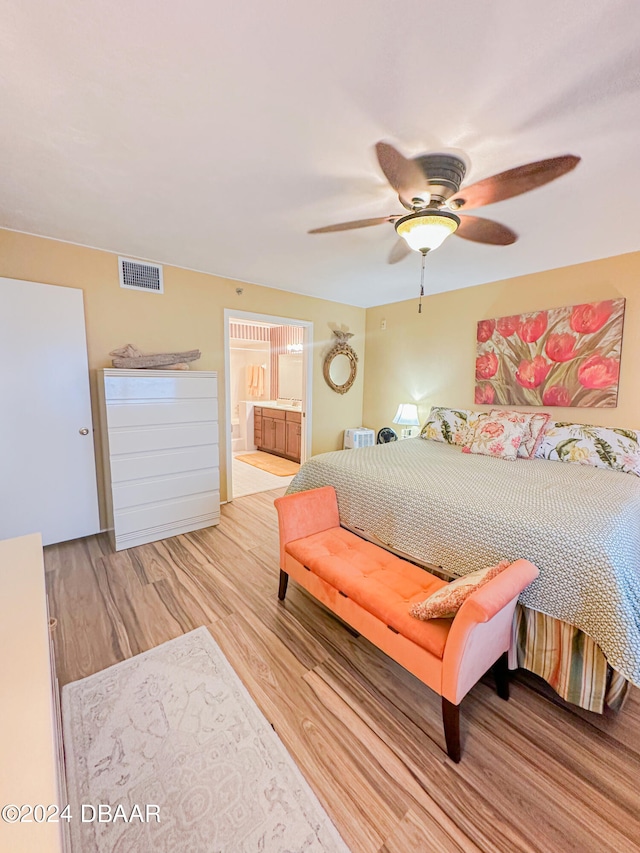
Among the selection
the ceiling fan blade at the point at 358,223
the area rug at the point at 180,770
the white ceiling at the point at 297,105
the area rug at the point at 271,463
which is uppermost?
the white ceiling at the point at 297,105

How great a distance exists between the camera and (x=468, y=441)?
3.09 m

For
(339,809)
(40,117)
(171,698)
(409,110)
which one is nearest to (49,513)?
(171,698)

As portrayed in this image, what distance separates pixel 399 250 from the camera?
8.30 feet

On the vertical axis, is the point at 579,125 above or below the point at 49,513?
above

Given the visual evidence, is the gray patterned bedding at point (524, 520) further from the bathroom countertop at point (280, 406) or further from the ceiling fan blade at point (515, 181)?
the bathroom countertop at point (280, 406)

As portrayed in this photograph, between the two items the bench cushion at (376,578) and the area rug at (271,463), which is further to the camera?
the area rug at (271,463)

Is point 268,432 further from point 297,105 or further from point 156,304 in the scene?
point 297,105

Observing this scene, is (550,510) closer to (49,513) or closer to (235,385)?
(49,513)

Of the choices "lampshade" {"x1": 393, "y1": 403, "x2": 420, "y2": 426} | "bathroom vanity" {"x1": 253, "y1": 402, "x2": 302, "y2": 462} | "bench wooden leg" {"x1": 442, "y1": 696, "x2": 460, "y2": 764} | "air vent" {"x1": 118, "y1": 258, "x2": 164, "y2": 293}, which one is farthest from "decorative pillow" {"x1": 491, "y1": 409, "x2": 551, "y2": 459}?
"air vent" {"x1": 118, "y1": 258, "x2": 164, "y2": 293}

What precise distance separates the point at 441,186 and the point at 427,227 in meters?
0.19

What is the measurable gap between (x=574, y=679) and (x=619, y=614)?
392 mm

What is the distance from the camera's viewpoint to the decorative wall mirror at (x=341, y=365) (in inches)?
181

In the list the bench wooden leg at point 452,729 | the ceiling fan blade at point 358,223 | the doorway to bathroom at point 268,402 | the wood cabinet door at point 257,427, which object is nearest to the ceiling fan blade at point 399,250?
the ceiling fan blade at point 358,223

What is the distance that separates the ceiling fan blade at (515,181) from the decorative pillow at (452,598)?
175 cm
